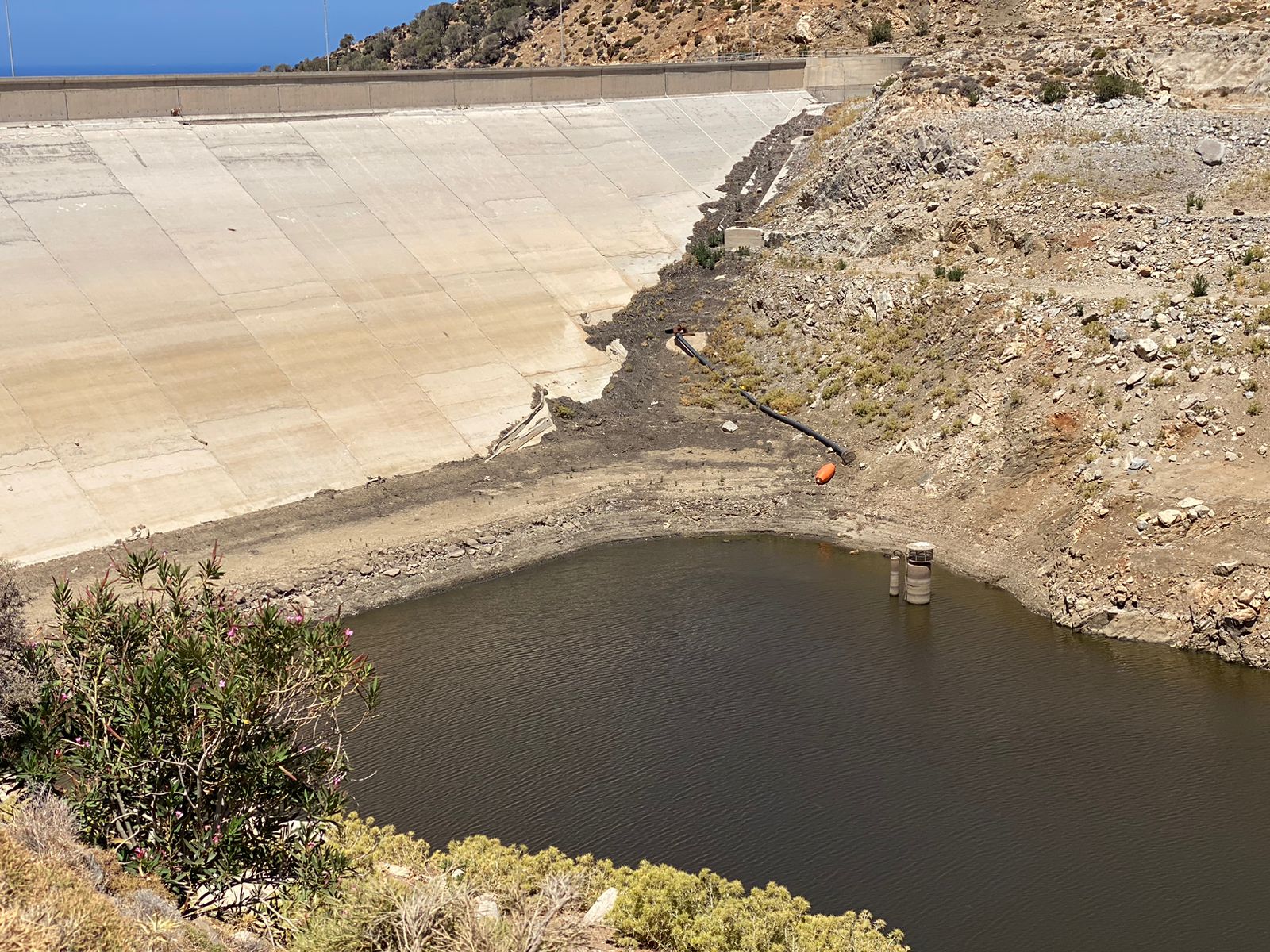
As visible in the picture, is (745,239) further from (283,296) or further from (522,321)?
(283,296)

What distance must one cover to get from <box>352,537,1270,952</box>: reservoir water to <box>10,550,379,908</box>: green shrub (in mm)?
5879

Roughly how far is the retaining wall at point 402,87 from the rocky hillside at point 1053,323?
1066cm

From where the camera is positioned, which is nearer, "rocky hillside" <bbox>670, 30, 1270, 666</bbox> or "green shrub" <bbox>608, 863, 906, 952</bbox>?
"green shrub" <bbox>608, 863, 906, 952</bbox>

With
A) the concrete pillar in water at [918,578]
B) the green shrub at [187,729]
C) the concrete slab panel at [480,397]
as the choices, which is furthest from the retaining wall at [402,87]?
the green shrub at [187,729]

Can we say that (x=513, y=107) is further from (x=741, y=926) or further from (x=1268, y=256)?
(x=741, y=926)

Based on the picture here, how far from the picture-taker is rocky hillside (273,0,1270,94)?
45.7 m

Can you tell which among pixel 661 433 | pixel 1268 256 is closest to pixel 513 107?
pixel 661 433

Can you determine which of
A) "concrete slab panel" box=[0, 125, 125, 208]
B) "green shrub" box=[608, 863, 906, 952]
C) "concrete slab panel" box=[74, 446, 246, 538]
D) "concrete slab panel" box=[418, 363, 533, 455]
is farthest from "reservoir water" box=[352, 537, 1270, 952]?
"concrete slab panel" box=[0, 125, 125, 208]

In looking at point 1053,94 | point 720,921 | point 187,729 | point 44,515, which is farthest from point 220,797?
point 1053,94

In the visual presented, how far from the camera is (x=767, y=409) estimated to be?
34281mm

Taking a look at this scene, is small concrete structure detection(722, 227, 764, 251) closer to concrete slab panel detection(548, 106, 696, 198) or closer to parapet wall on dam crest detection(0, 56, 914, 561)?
parapet wall on dam crest detection(0, 56, 914, 561)

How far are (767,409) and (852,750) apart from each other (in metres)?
15.3

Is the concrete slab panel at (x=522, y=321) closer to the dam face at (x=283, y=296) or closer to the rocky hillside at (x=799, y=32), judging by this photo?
the dam face at (x=283, y=296)

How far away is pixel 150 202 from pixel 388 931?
98.3 ft
